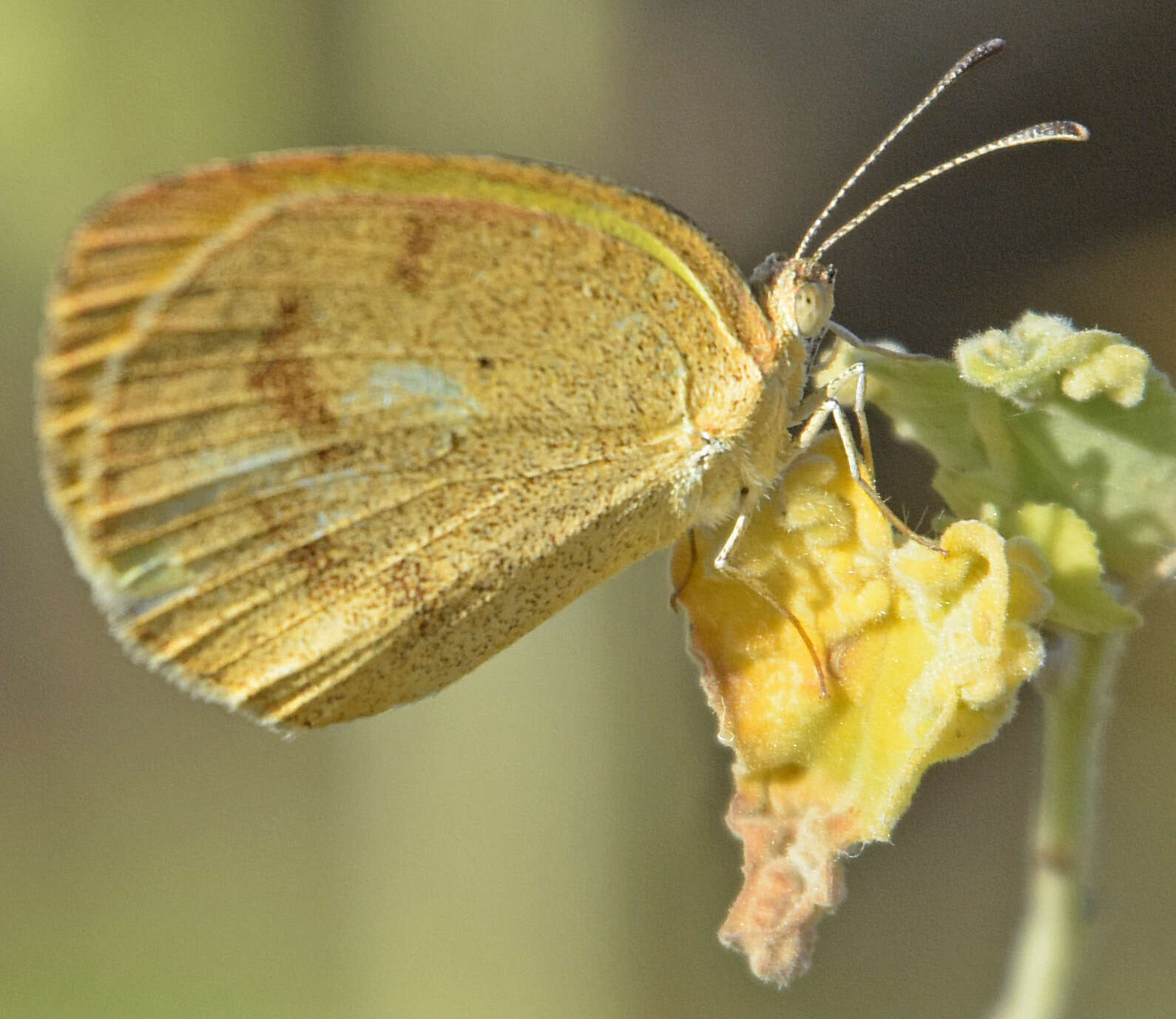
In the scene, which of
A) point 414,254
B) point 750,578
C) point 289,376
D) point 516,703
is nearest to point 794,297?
point 750,578

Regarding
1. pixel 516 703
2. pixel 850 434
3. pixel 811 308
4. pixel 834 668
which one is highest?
pixel 811 308

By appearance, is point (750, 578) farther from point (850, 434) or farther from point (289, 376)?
point (289, 376)

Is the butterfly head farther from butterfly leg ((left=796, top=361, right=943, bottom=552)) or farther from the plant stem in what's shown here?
the plant stem

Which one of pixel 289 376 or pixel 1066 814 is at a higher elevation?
pixel 289 376

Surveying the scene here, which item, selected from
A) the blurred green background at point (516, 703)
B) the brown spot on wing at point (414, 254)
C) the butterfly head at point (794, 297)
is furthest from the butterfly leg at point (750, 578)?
the blurred green background at point (516, 703)

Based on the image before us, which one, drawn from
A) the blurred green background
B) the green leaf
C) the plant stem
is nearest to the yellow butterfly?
the green leaf

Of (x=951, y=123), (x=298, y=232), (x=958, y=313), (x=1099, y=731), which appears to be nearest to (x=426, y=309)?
(x=298, y=232)

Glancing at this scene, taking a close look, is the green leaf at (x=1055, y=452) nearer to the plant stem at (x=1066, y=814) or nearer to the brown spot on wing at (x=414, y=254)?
the plant stem at (x=1066, y=814)
